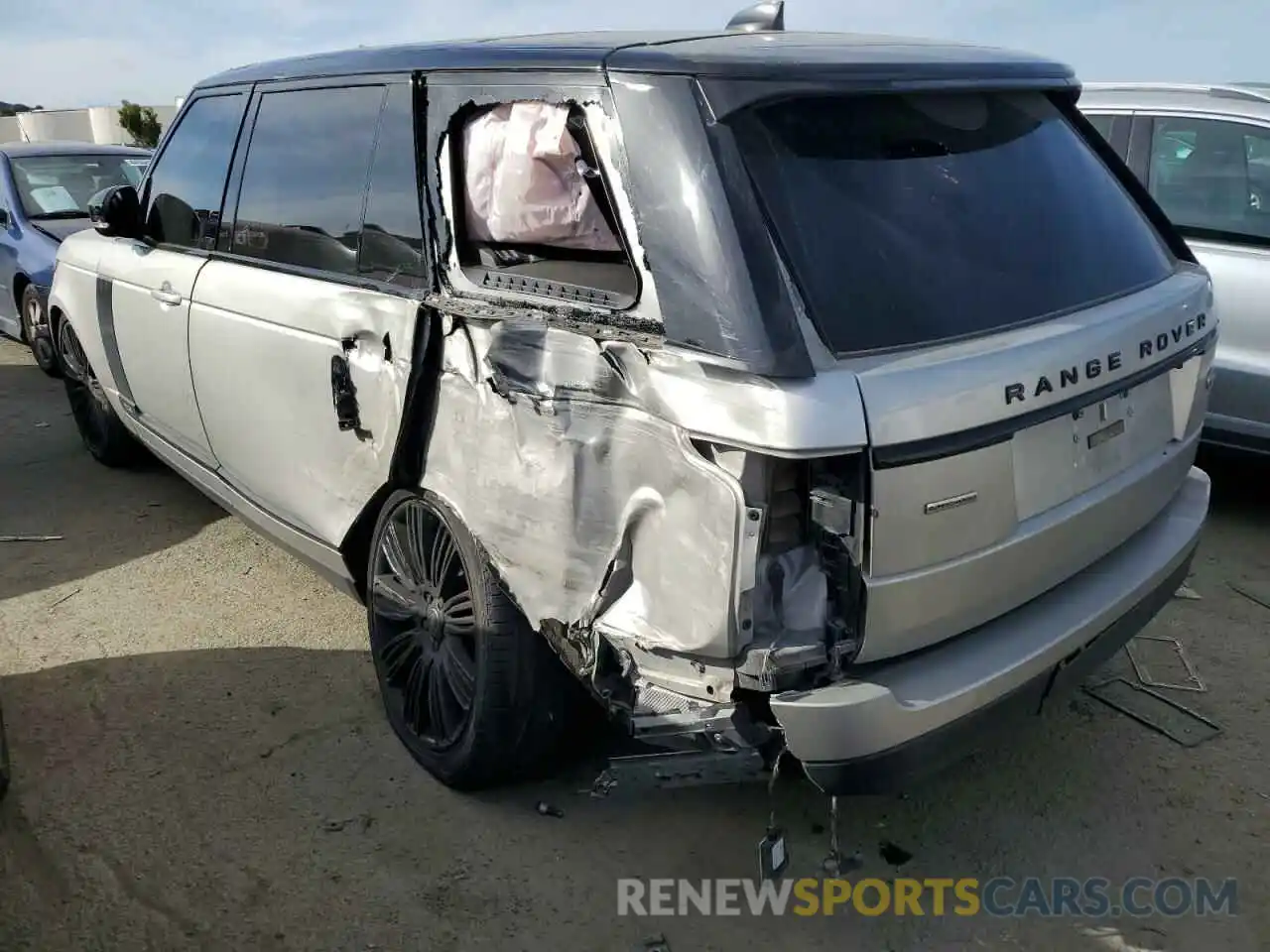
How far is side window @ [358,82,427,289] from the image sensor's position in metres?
2.81

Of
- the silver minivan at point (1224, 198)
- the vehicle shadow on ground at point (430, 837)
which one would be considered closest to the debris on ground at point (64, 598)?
the vehicle shadow on ground at point (430, 837)

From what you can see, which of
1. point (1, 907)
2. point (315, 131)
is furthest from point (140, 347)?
point (1, 907)

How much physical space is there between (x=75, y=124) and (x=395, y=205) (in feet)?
133

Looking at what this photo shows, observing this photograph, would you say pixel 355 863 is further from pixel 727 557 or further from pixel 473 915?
pixel 727 557

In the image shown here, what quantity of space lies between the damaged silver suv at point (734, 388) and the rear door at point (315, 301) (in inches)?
0.7

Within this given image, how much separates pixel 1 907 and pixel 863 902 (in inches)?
83.6

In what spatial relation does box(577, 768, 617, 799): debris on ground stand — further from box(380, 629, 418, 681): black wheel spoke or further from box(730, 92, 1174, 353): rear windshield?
box(730, 92, 1174, 353): rear windshield

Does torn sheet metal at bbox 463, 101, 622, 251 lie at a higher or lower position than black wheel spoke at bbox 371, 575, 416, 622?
higher

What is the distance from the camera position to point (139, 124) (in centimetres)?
3338

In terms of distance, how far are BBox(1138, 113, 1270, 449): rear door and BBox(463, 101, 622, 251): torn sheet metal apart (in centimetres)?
352

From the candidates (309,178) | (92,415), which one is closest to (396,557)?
(309,178)

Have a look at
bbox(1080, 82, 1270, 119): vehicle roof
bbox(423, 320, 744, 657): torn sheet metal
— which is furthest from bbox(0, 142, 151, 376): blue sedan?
bbox(1080, 82, 1270, 119): vehicle roof

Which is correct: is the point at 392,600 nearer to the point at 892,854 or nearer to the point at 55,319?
the point at 892,854

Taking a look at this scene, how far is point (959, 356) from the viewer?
2164mm
